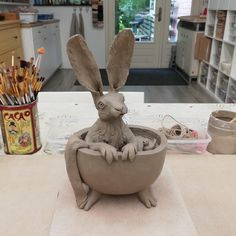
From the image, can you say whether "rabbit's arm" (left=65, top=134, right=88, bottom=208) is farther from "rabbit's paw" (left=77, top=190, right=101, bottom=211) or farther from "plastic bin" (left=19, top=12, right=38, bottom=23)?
"plastic bin" (left=19, top=12, right=38, bottom=23)

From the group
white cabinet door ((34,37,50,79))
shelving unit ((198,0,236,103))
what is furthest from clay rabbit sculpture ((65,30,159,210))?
white cabinet door ((34,37,50,79))

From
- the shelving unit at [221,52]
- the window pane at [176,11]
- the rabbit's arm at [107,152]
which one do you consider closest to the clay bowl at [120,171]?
the rabbit's arm at [107,152]

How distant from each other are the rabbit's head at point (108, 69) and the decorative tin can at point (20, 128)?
34 cm

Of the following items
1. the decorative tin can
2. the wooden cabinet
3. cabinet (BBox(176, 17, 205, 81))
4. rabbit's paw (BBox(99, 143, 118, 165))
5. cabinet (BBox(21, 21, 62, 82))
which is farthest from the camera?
cabinet (BBox(176, 17, 205, 81))

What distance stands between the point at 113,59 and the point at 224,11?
331 cm

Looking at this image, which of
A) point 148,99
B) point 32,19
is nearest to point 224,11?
point 148,99

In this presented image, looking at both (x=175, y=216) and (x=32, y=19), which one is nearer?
(x=175, y=216)

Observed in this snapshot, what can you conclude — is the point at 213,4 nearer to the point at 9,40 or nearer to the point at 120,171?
the point at 9,40

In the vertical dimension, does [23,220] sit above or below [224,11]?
below

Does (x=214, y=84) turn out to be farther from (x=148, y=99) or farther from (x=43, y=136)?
(x=43, y=136)

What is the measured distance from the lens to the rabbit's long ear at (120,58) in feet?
1.73

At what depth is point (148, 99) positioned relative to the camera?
11.6 ft

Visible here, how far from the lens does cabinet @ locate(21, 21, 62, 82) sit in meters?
3.38

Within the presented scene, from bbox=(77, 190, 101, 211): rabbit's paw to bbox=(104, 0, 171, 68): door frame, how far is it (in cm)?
453
